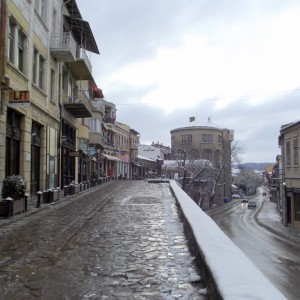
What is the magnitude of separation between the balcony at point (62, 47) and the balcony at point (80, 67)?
2.15 m

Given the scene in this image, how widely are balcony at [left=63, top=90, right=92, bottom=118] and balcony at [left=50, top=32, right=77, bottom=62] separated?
2.94 meters

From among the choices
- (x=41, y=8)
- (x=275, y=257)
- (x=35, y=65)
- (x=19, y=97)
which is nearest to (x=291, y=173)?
(x=275, y=257)

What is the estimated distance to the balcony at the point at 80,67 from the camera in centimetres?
2712

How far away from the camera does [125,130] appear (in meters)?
67.4

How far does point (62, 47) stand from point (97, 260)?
18149 mm

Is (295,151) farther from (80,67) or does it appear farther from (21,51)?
(21,51)

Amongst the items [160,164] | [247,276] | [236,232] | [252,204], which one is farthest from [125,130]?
[247,276]

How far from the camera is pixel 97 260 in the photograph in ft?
23.1

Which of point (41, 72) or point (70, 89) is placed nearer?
point (41, 72)

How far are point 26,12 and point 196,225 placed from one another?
47.2 feet

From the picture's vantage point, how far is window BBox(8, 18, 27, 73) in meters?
16.9

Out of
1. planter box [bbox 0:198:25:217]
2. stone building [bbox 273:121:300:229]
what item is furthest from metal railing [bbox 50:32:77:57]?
stone building [bbox 273:121:300:229]

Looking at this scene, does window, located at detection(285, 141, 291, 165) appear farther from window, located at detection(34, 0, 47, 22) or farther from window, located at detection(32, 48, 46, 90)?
window, located at detection(34, 0, 47, 22)

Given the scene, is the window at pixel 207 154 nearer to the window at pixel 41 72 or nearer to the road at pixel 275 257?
the road at pixel 275 257
